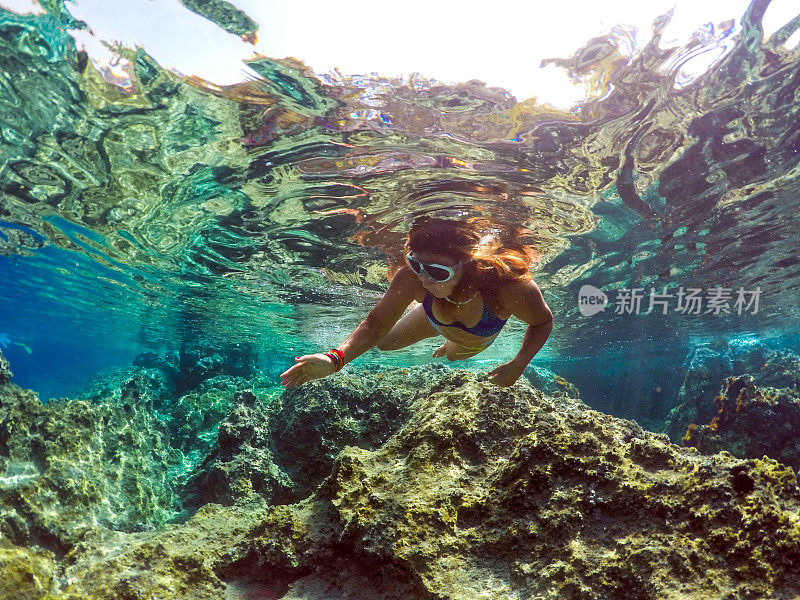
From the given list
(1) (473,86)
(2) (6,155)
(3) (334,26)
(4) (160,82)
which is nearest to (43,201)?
(2) (6,155)

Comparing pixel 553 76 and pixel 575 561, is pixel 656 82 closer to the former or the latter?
pixel 553 76

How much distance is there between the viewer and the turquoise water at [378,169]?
6.15 meters

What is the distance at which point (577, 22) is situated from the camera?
213 inches

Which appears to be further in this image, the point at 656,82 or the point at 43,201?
the point at 43,201

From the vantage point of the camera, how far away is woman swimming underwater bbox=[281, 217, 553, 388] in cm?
468

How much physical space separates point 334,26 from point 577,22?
130 inches

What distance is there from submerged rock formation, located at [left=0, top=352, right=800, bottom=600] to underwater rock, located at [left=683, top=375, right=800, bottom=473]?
9469 millimetres

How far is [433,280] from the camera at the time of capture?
187 inches

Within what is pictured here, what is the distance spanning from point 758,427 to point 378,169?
11.6 meters

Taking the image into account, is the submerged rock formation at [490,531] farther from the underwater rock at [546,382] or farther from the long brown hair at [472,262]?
the underwater rock at [546,382]

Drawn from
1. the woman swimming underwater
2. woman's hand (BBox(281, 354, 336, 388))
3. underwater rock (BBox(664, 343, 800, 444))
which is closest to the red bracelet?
the woman swimming underwater

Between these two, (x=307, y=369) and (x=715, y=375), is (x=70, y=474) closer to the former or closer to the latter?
(x=307, y=369)

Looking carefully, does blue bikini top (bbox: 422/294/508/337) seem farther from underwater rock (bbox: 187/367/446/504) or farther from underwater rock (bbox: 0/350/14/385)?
underwater rock (bbox: 0/350/14/385)

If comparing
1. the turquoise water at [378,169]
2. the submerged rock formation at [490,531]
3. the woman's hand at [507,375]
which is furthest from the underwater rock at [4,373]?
the woman's hand at [507,375]
